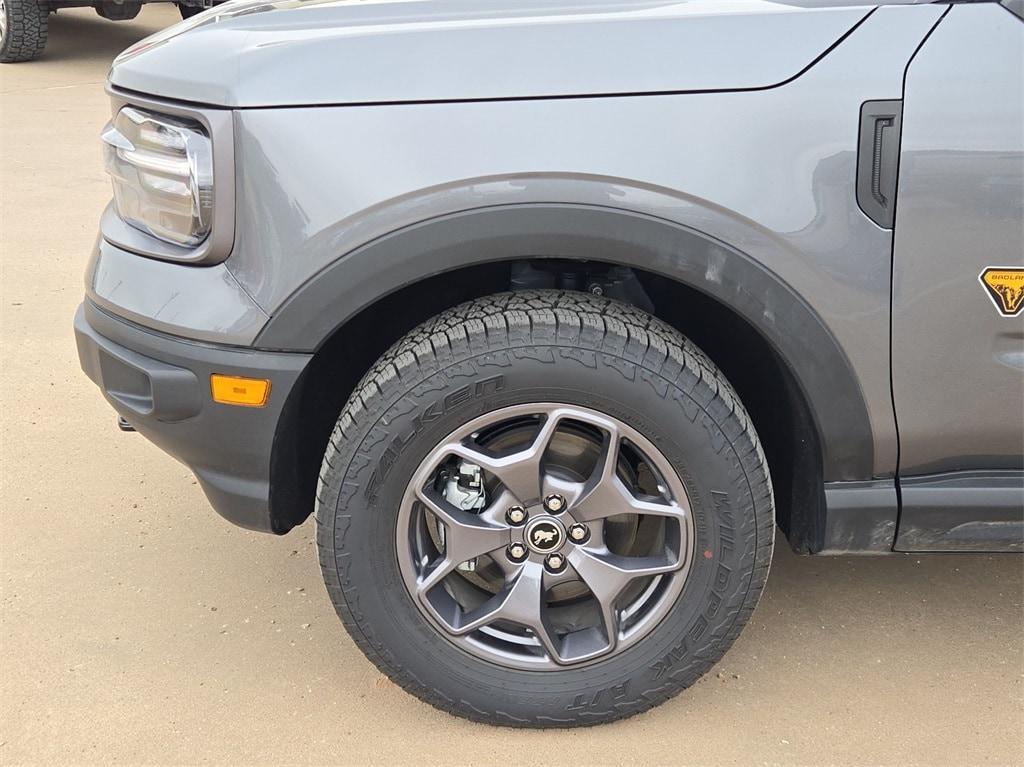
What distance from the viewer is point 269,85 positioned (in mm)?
1794

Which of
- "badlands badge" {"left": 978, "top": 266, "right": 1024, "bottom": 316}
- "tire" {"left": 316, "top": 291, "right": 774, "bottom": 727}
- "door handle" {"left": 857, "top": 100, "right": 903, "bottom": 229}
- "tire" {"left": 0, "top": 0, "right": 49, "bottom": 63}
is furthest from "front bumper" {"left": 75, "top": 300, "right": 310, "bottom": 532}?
"tire" {"left": 0, "top": 0, "right": 49, "bottom": 63}

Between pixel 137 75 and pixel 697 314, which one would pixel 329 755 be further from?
pixel 137 75

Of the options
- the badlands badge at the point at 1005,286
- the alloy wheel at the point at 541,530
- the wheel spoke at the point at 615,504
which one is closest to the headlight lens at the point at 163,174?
the alloy wheel at the point at 541,530

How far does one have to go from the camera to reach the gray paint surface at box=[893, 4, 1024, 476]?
1688 millimetres

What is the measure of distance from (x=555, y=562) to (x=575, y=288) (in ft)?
1.89

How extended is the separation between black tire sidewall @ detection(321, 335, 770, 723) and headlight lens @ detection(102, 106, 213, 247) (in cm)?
51

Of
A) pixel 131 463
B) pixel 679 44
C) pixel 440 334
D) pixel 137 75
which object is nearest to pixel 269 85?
pixel 137 75

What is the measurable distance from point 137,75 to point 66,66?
8.20 meters

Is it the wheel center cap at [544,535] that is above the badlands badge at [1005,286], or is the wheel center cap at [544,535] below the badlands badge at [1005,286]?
below

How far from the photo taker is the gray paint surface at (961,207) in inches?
66.4

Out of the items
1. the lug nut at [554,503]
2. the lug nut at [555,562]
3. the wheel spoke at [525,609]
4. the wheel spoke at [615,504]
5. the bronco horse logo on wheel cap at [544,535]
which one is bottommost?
the wheel spoke at [525,609]

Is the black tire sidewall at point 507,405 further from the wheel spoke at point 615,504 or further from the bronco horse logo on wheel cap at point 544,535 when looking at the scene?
the bronco horse logo on wheel cap at point 544,535

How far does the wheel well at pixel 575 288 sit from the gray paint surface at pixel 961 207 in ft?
0.99

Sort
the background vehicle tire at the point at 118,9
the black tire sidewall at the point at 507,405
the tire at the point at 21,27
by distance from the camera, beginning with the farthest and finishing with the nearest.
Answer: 1. the background vehicle tire at the point at 118,9
2. the tire at the point at 21,27
3. the black tire sidewall at the point at 507,405
